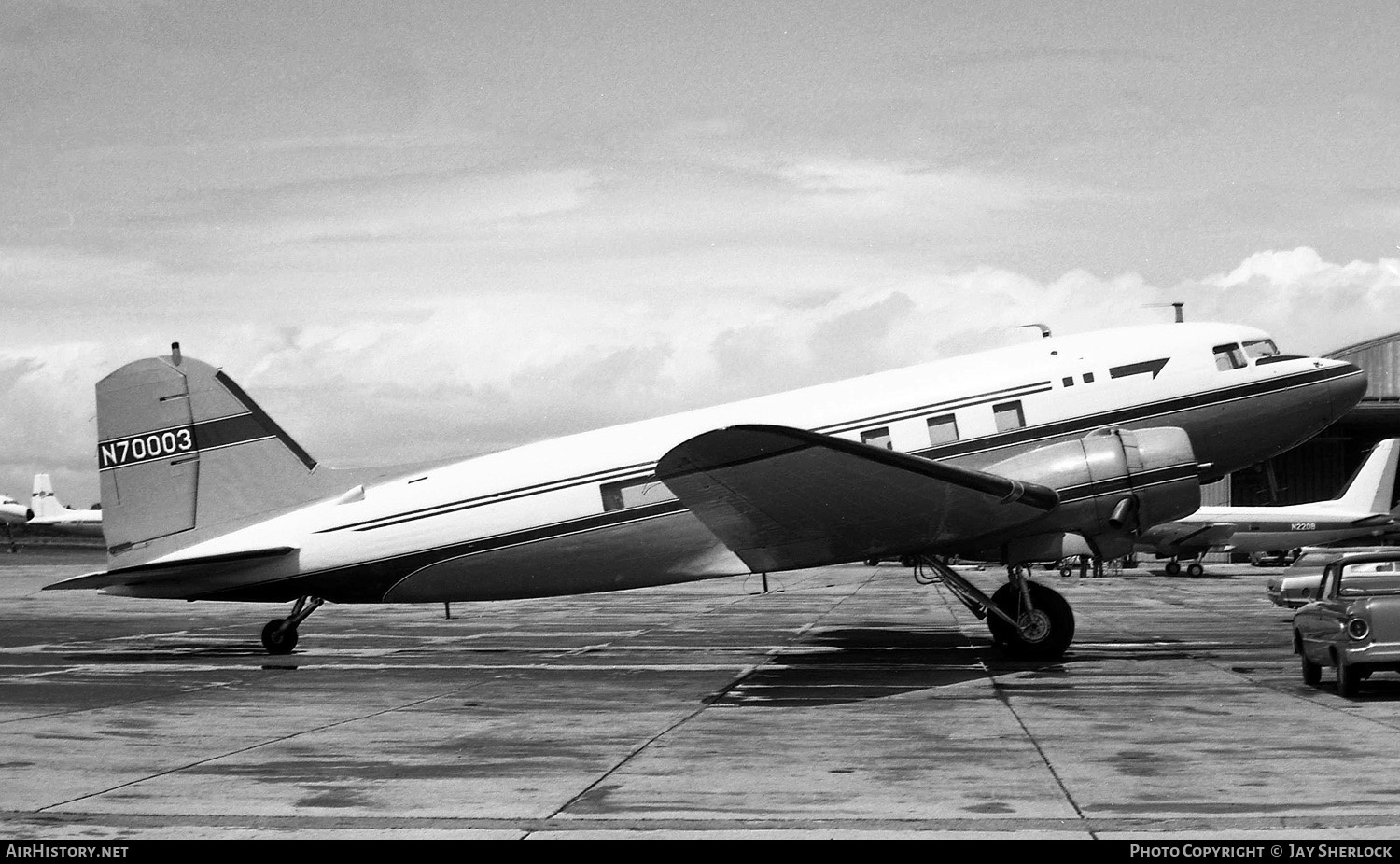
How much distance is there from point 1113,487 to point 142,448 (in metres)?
14.9

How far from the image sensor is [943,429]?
18.5 m

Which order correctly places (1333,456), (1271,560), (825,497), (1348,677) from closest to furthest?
(1348,677) < (825,497) < (1271,560) < (1333,456)

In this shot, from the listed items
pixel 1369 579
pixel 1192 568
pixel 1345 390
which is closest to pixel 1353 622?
pixel 1369 579

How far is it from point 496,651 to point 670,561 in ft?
14.7

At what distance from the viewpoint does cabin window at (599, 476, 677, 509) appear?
18.6 metres

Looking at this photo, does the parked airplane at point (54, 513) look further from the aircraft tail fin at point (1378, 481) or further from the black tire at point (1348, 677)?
the black tire at point (1348, 677)

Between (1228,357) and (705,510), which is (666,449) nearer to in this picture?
(705,510)

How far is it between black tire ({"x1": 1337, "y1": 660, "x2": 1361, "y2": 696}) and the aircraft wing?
4445 millimetres

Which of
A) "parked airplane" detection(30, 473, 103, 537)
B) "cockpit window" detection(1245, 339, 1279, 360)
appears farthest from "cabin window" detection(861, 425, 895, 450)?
"parked airplane" detection(30, 473, 103, 537)

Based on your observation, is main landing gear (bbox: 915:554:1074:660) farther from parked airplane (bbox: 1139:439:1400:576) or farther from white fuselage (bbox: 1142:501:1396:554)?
white fuselage (bbox: 1142:501:1396:554)

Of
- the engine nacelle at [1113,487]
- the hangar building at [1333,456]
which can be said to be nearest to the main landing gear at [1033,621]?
the engine nacelle at [1113,487]

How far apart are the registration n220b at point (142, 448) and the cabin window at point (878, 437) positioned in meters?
10.7

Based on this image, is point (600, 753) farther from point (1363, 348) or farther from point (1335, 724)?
point (1363, 348)

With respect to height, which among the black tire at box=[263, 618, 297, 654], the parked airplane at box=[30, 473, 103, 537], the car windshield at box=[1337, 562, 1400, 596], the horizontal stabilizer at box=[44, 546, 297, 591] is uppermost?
the parked airplane at box=[30, 473, 103, 537]
